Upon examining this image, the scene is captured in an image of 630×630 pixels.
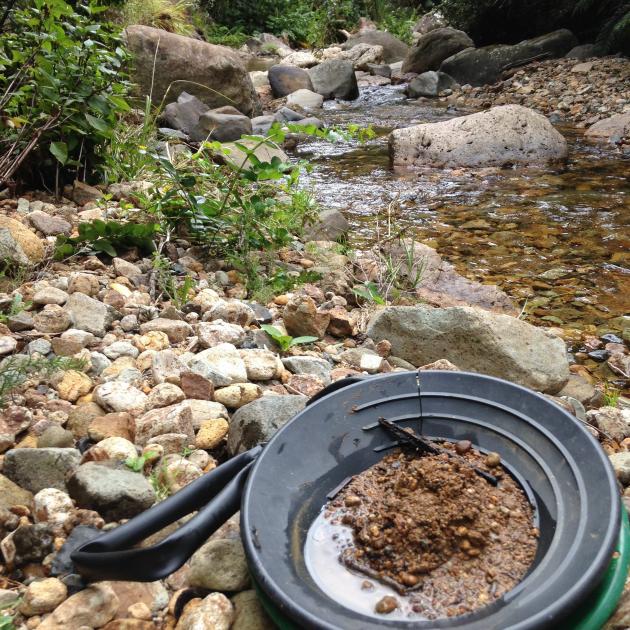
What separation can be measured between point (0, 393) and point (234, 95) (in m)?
6.97

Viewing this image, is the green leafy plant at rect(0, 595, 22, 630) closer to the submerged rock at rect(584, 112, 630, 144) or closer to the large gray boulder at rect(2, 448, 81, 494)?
the large gray boulder at rect(2, 448, 81, 494)

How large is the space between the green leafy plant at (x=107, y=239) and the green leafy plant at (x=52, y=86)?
Result: 517 mm

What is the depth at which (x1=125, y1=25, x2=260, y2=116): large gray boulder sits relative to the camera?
23.7 ft

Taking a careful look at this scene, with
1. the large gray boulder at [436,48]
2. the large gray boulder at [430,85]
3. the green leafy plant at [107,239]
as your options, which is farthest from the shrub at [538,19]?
the green leafy plant at [107,239]

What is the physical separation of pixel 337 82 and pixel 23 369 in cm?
1033

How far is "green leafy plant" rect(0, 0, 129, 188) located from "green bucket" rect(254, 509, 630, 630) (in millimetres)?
2578

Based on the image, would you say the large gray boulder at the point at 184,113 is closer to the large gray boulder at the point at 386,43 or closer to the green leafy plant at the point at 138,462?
A: the green leafy plant at the point at 138,462

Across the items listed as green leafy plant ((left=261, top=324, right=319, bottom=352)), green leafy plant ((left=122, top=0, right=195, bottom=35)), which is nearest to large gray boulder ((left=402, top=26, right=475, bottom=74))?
green leafy plant ((left=122, top=0, right=195, bottom=35))

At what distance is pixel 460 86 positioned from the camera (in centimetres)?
1131

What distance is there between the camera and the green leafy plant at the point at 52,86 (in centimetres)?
291

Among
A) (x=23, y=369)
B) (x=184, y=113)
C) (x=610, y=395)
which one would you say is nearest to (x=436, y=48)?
(x=184, y=113)

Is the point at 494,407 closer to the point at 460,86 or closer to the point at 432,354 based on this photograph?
the point at 432,354

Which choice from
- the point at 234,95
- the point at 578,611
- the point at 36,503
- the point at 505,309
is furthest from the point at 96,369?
the point at 234,95

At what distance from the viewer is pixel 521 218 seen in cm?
475
